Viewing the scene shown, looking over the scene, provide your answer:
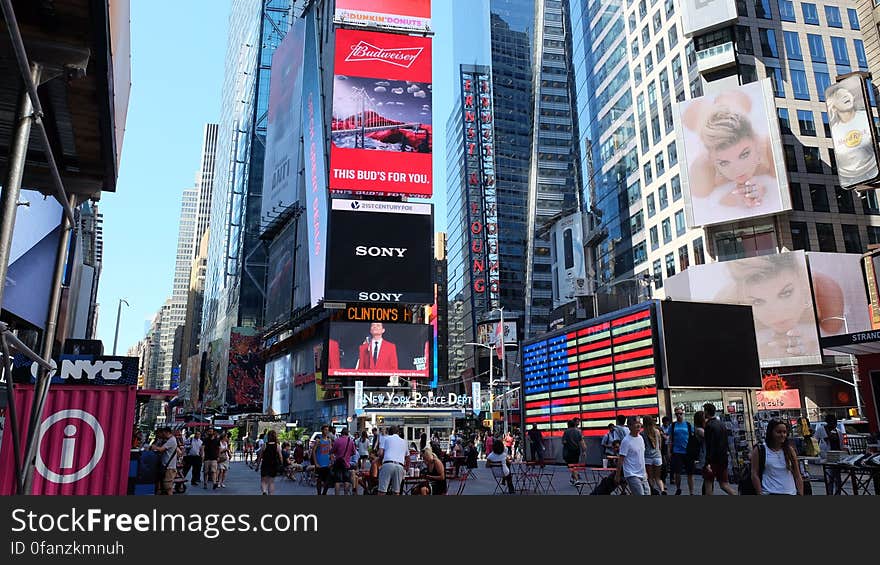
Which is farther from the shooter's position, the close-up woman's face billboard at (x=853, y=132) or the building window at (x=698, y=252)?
the building window at (x=698, y=252)

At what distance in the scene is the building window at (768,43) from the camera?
6225 centimetres

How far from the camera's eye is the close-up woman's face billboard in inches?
1471

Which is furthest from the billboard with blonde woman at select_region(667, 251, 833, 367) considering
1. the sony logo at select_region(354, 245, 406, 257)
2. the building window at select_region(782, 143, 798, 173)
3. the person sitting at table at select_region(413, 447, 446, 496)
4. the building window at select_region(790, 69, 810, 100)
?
the person sitting at table at select_region(413, 447, 446, 496)

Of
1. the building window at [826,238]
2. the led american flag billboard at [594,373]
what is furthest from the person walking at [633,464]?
the building window at [826,238]

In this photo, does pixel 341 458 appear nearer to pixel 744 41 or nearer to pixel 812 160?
pixel 812 160

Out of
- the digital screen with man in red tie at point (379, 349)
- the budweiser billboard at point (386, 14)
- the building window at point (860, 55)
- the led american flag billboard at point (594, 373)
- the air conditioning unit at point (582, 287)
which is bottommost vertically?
the led american flag billboard at point (594, 373)

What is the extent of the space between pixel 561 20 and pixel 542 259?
43.7m

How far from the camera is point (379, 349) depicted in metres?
62.5

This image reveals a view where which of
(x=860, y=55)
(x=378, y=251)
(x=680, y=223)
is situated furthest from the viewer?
(x=860, y=55)

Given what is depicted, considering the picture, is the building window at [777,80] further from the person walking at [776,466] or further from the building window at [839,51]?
the person walking at [776,466]

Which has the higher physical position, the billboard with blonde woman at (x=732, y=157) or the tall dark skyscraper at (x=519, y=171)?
the tall dark skyscraper at (x=519, y=171)

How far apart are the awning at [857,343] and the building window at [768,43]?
4083cm

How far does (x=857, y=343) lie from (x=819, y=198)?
3369cm

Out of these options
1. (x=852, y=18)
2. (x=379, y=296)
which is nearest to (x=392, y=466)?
(x=379, y=296)
